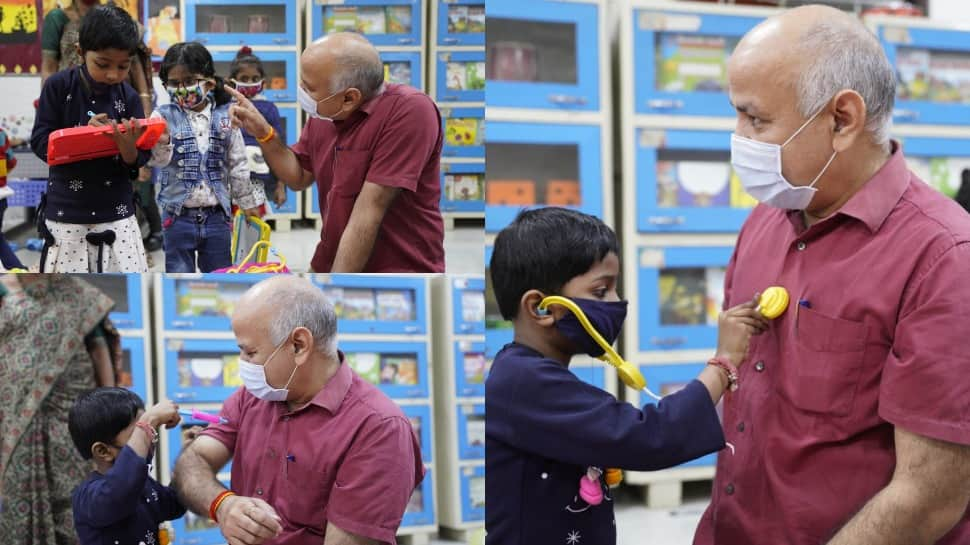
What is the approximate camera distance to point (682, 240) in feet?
10.3

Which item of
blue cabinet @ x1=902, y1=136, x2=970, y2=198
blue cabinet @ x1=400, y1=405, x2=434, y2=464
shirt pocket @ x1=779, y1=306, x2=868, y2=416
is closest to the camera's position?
shirt pocket @ x1=779, y1=306, x2=868, y2=416

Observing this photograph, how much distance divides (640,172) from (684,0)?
0.64 meters

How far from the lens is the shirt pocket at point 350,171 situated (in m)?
1.78

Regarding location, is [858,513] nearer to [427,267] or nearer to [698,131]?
[427,267]

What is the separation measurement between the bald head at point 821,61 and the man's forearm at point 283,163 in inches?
33.5

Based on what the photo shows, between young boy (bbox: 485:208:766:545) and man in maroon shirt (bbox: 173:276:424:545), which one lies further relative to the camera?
man in maroon shirt (bbox: 173:276:424:545)

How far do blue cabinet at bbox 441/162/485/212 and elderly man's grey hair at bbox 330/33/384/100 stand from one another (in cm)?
22

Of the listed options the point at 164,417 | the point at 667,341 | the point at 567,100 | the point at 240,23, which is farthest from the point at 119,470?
the point at 667,341

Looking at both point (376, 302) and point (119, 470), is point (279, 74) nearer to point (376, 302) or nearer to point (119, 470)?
point (376, 302)

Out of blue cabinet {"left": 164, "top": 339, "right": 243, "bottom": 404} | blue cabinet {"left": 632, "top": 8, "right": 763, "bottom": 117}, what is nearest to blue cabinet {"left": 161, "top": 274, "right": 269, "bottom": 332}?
blue cabinet {"left": 164, "top": 339, "right": 243, "bottom": 404}

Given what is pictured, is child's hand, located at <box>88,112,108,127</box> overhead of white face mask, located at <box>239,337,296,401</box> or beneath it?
overhead

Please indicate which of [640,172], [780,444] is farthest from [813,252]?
[640,172]

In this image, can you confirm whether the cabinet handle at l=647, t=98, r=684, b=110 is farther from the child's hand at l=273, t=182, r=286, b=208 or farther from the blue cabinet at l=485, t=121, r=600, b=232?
the child's hand at l=273, t=182, r=286, b=208

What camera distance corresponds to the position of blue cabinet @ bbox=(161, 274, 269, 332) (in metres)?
1.82
